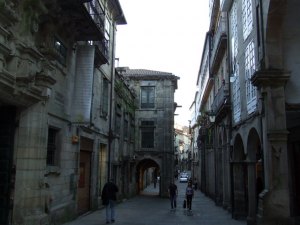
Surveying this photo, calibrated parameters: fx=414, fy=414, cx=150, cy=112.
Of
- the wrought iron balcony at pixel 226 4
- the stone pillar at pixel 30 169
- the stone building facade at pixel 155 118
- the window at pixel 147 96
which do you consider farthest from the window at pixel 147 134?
the stone pillar at pixel 30 169

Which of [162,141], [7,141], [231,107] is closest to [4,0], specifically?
[7,141]

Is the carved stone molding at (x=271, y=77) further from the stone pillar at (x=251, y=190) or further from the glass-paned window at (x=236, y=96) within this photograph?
the glass-paned window at (x=236, y=96)

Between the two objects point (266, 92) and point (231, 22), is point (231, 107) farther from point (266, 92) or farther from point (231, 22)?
point (266, 92)

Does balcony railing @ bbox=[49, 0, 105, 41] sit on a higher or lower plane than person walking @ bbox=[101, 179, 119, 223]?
higher

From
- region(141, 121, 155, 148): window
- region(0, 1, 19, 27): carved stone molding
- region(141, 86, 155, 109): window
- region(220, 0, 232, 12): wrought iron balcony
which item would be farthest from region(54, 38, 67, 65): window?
region(141, 86, 155, 109): window

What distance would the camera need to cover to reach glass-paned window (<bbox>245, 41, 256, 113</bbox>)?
14164 mm

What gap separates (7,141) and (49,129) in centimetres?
224

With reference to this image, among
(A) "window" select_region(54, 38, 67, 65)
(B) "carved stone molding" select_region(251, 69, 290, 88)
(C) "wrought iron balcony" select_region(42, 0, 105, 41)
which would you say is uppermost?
(C) "wrought iron balcony" select_region(42, 0, 105, 41)

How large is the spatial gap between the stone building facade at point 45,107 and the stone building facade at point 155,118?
1698 centimetres

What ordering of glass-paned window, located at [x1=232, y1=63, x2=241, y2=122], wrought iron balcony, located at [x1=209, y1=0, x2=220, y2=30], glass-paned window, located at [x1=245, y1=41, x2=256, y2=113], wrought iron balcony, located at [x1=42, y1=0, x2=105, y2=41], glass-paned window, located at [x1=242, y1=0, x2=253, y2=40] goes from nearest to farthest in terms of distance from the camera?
wrought iron balcony, located at [x1=42, y1=0, x2=105, y2=41]
glass-paned window, located at [x1=245, y1=41, x2=256, y2=113]
glass-paned window, located at [x1=242, y1=0, x2=253, y2=40]
glass-paned window, located at [x1=232, y1=63, x2=241, y2=122]
wrought iron balcony, located at [x1=209, y1=0, x2=220, y2=30]

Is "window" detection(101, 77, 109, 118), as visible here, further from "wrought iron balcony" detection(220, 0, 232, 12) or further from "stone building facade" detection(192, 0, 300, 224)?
"wrought iron balcony" detection(220, 0, 232, 12)

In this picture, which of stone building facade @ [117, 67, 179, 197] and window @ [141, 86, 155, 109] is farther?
window @ [141, 86, 155, 109]

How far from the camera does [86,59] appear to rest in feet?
48.2

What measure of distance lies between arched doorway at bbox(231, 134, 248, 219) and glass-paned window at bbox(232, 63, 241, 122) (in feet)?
3.24
